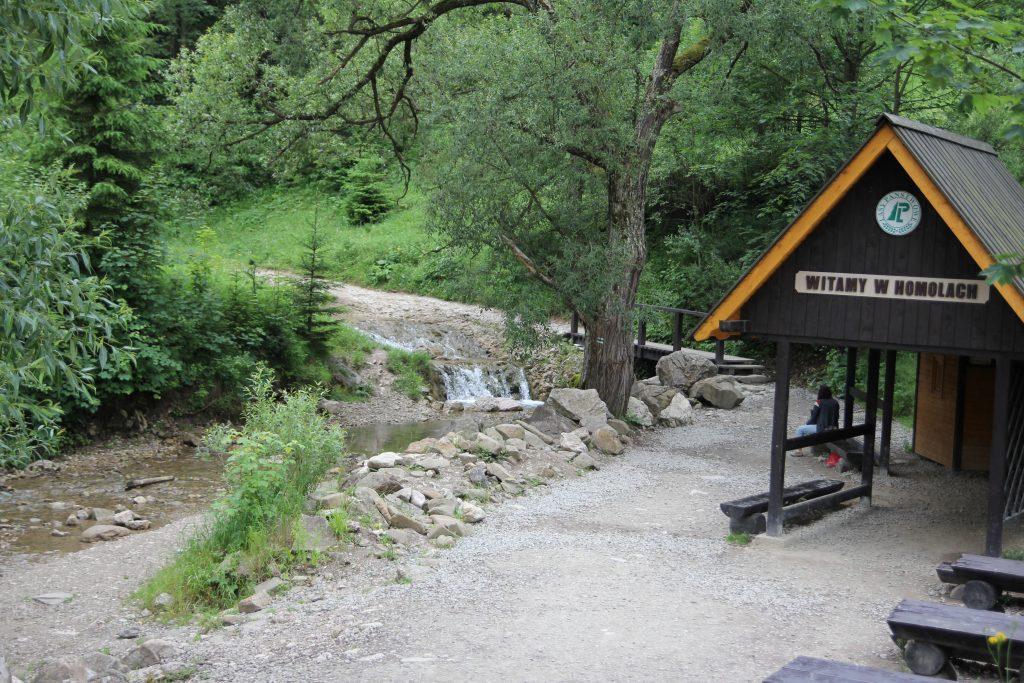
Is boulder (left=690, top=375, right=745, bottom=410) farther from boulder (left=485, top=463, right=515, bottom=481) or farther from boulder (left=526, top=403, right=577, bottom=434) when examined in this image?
boulder (left=485, top=463, right=515, bottom=481)

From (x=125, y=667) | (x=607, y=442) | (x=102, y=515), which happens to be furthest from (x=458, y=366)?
(x=125, y=667)

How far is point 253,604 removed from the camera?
731cm

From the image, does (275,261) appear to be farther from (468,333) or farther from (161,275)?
(161,275)

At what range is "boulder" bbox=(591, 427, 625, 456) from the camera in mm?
14328

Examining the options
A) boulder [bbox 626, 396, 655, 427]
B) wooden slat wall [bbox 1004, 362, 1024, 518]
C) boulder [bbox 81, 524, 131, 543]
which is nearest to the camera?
wooden slat wall [bbox 1004, 362, 1024, 518]

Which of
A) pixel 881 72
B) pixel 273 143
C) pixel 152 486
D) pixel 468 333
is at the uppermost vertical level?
pixel 881 72

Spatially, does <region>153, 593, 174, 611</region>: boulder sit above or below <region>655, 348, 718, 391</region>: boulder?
below

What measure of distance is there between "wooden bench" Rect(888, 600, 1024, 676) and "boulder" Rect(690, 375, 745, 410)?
43.6ft

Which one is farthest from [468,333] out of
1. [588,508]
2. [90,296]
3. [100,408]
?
[90,296]

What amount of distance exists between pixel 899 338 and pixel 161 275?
13.2 m

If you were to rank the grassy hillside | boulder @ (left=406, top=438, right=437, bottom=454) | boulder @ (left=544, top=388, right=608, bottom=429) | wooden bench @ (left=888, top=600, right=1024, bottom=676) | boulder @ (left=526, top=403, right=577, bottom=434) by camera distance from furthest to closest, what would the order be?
the grassy hillside → boulder @ (left=544, top=388, right=608, bottom=429) → boulder @ (left=526, top=403, right=577, bottom=434) → boulder @ (left=406, top=438, right=437, bottom=454) → wooden bench @ (left=888, top=600, right=1024, bottom=676)

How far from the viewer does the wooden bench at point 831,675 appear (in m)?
4.67

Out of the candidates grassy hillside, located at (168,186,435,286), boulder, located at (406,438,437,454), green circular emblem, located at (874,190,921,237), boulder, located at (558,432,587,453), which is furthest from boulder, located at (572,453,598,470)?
grassy hillside, located at (168,186,435,286)

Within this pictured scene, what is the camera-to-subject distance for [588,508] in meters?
11.0
